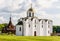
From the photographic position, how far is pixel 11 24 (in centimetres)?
10950

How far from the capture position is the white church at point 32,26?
299 ft

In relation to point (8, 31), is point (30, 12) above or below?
above

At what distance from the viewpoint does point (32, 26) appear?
300ft

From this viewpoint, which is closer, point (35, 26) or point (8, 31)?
point (35, 26)

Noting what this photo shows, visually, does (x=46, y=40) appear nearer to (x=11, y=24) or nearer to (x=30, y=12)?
(x=30, y=12)

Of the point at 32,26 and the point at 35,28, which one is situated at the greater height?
the point at 32,26

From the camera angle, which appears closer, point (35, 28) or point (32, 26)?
point (32, 26)

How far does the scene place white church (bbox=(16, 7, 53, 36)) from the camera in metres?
91.2

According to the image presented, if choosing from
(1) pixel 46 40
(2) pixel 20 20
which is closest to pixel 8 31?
(2) pixel 20 20

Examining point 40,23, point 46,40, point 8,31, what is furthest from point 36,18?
point 46,40

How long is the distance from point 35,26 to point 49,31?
569 centimetres

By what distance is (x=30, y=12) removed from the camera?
92.1 m

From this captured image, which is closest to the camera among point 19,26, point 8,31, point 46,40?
point 46,40

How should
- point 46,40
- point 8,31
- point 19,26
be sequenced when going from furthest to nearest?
1. point 8,31
2. point 19,26
3. point 46,40
